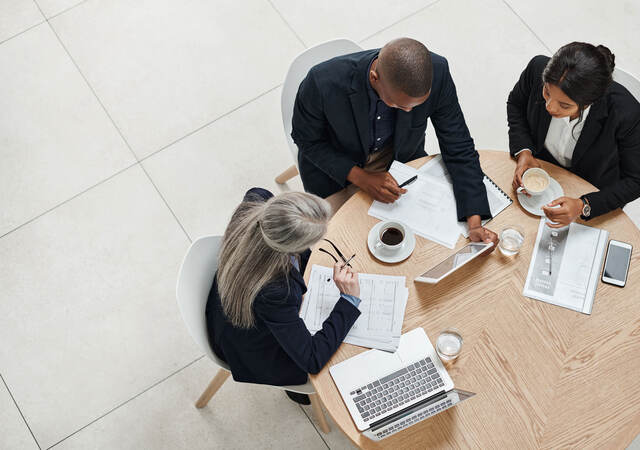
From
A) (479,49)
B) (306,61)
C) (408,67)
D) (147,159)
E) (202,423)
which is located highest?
(408,67)

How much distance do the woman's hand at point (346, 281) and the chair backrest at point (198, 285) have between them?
413 mm

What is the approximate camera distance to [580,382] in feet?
5.68

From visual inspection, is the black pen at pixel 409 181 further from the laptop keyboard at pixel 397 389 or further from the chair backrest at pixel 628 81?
the chair backrest at pixel 628 81

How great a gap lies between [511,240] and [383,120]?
2.05 ft

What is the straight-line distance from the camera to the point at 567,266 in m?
1.89

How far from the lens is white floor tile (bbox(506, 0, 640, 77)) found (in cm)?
325

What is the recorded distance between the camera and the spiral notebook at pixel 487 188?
6.52 ft

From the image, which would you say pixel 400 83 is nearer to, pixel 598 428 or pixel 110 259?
pixel 598 428

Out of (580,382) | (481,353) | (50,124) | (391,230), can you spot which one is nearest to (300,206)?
(391,230)

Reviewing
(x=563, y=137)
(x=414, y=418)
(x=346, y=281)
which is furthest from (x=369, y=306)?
(x=563, y=137)

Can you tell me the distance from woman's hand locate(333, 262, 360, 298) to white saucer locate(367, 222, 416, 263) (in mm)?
130

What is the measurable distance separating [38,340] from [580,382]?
7.43 ft

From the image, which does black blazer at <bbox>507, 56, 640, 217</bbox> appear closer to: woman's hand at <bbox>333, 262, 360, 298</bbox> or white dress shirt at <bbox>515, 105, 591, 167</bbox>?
white dress shirt at <bbox>515, 105, 591, 167</bbox>

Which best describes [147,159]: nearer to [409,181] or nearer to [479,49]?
[409,181]
